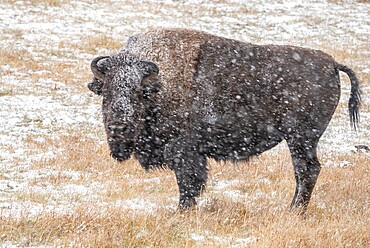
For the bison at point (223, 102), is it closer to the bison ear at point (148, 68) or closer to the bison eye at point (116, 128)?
the bison ear at point (148, 68)

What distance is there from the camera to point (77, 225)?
4.25 meters

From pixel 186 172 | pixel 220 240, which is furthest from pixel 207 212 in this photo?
pixel 220 240

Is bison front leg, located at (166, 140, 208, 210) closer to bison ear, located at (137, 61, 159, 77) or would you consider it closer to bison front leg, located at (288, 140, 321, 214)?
bison ear, located at (137, 61, 159, 77)

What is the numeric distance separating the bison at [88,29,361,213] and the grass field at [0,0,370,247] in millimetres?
490

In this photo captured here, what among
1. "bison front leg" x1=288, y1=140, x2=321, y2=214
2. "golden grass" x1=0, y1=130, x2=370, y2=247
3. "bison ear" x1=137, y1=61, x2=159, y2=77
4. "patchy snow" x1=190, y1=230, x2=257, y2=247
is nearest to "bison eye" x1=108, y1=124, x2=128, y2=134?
"bison ear" x1=137, y1=61, x2=159, y2=77

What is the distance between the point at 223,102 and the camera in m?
5.73

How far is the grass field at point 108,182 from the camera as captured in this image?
4.18 metres

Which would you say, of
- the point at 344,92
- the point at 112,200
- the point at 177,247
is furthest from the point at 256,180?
the point at 344,92

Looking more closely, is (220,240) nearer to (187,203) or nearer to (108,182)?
(187,203)

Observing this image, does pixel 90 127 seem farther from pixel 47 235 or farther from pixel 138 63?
pixel 47 235

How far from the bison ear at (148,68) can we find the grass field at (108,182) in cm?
138

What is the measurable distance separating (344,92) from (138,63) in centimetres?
955

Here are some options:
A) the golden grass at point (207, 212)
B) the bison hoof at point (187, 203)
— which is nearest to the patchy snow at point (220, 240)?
the golden grass at point (207, 212)

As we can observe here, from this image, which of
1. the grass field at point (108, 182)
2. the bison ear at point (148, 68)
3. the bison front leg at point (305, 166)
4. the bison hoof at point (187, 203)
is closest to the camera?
the grass field at point (108, 182)
